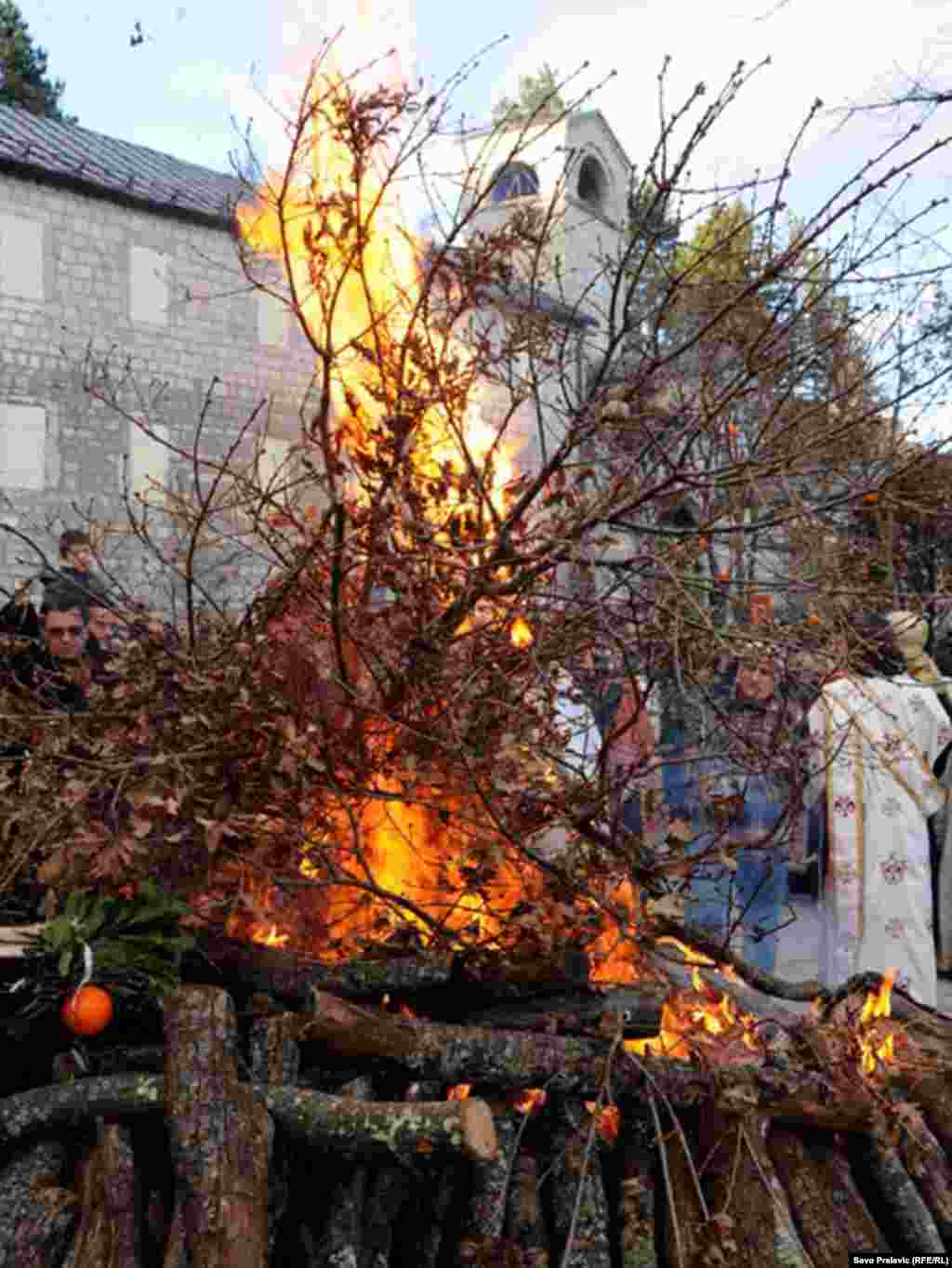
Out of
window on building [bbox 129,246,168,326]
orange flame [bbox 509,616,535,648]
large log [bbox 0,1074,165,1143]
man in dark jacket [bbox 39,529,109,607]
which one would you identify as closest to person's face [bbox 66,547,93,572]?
man in dark jacket [bbox 39,529,109,607]

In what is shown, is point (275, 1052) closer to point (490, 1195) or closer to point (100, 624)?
point (490, 1195)

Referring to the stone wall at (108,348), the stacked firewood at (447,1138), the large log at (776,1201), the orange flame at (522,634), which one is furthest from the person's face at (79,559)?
the stone wall at (108,348)

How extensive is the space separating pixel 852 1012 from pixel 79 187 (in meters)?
15.7

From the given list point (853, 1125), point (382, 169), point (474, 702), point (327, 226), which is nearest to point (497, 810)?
point (474, 702)

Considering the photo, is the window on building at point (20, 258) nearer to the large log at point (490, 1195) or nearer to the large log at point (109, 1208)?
the large log at point (109, 1208)

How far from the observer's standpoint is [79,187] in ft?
58.9

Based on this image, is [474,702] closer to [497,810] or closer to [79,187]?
[497,810]

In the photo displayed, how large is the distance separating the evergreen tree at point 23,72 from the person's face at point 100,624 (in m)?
23.4

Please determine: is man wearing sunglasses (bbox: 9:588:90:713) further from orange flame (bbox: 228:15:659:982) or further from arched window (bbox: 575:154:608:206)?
arched window (bbox: 575:154:608:206)

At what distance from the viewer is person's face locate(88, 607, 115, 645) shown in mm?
6086

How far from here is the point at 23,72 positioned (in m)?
28.9

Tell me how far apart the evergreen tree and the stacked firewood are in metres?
25.9

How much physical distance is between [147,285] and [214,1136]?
16002mm

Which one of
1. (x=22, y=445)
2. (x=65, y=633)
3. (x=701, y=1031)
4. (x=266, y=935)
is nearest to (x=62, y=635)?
(x=65, y=633)
